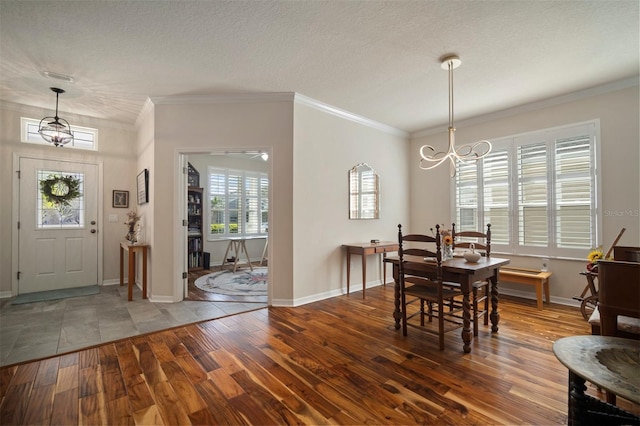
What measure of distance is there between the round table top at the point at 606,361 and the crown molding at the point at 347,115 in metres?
3.59

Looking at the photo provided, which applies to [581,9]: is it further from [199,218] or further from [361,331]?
[199,218]

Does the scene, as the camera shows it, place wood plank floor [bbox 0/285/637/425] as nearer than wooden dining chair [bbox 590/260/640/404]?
No

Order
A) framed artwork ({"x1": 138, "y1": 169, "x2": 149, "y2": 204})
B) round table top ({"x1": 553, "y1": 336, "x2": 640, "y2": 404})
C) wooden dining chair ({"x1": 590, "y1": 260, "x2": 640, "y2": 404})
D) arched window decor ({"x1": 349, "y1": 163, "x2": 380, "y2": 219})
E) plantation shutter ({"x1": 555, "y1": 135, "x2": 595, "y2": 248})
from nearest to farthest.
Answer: round table top ({"x1": 553, "y1": 336, "x2": 640, "y2": 404}) < wooden dining chair ({"x1": 590, "y1": 260, "x2": 640, "y2": 404}) < plantation shutter ({"x1": 555, "y1": 135, "x2": 595, "y2": 248}) < framed artwork ({"x1": 138, "y1": 169, "x2": 149, "y2": 204}) < arched window decor ({"x1": 349, "y1": 163, "x2": 380, "y2": 219})

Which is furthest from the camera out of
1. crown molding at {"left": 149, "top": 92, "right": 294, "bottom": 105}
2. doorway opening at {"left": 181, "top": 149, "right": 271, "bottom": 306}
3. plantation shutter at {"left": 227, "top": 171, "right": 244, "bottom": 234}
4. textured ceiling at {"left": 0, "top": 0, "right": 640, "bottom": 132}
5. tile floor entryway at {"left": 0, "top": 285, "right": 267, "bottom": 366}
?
plantation shutter at {"left": 227, "top": 171, "right": 244, "bottom": 234}

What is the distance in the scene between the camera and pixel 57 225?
14.5 feet

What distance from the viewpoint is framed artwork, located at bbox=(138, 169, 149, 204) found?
163 inches

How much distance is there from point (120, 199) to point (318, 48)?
4.19 metres

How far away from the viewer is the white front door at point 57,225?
13.8 feet

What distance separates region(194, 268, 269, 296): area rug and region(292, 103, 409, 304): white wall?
37.3 inches

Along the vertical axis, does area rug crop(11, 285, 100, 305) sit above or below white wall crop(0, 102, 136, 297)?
below

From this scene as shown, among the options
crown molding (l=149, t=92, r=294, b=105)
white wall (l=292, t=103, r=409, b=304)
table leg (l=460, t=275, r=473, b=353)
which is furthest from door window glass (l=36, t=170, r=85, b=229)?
table leg (l=460, t=275, r=473, b=353)

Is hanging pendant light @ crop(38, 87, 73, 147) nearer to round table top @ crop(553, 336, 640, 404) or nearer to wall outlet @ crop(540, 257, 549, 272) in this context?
round table top @ crop(553, 336, 640, 404)

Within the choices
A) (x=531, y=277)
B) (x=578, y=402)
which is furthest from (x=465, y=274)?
(x=531, y=277)

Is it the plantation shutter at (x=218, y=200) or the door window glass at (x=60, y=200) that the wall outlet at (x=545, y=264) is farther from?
the door window glass at (x=60, y=200)
